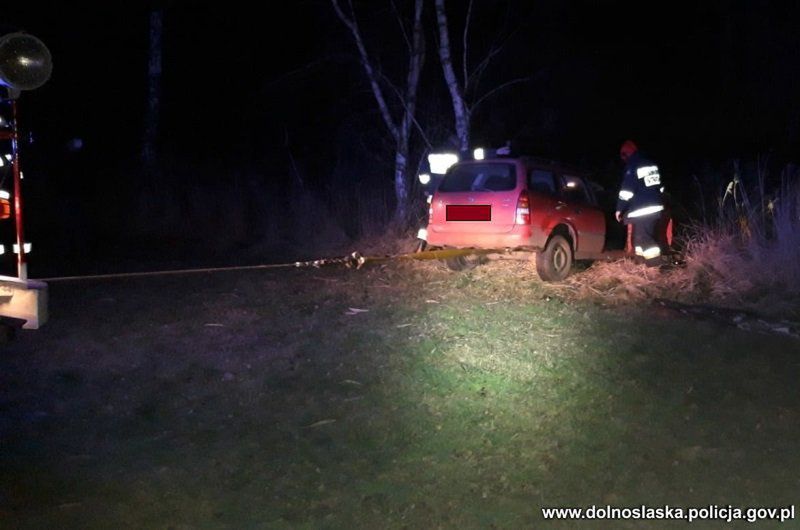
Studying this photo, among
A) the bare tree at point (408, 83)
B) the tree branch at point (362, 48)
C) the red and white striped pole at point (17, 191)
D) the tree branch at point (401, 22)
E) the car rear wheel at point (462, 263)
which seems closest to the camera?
the red and white striped pole at point (17, 191)

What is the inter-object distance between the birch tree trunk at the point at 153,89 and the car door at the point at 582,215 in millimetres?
12579

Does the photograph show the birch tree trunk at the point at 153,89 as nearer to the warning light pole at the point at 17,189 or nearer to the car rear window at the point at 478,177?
the car rear window at the point at 478,177

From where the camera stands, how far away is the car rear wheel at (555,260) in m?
9.79

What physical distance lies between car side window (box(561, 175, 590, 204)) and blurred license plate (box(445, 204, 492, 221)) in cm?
128

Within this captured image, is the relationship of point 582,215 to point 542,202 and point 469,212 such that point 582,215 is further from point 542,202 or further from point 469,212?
point 469,212

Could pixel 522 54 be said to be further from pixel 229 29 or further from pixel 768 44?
pixel 229 29

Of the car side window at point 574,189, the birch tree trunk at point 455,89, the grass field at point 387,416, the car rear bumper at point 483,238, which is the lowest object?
the grass field at point 387,416

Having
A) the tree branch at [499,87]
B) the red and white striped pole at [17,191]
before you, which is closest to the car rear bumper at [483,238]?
the red and white striped pole at [17,191]

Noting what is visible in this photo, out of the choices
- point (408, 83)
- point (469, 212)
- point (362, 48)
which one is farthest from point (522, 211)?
point (362, 48)

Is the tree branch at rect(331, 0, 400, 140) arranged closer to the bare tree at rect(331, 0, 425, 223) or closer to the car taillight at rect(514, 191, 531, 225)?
the bare tree at rect(331, 0, 425, 223)

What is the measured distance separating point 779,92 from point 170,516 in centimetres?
1773

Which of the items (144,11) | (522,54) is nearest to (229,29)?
(144,11)

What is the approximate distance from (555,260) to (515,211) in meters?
1.14

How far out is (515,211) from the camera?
30.4 ft
